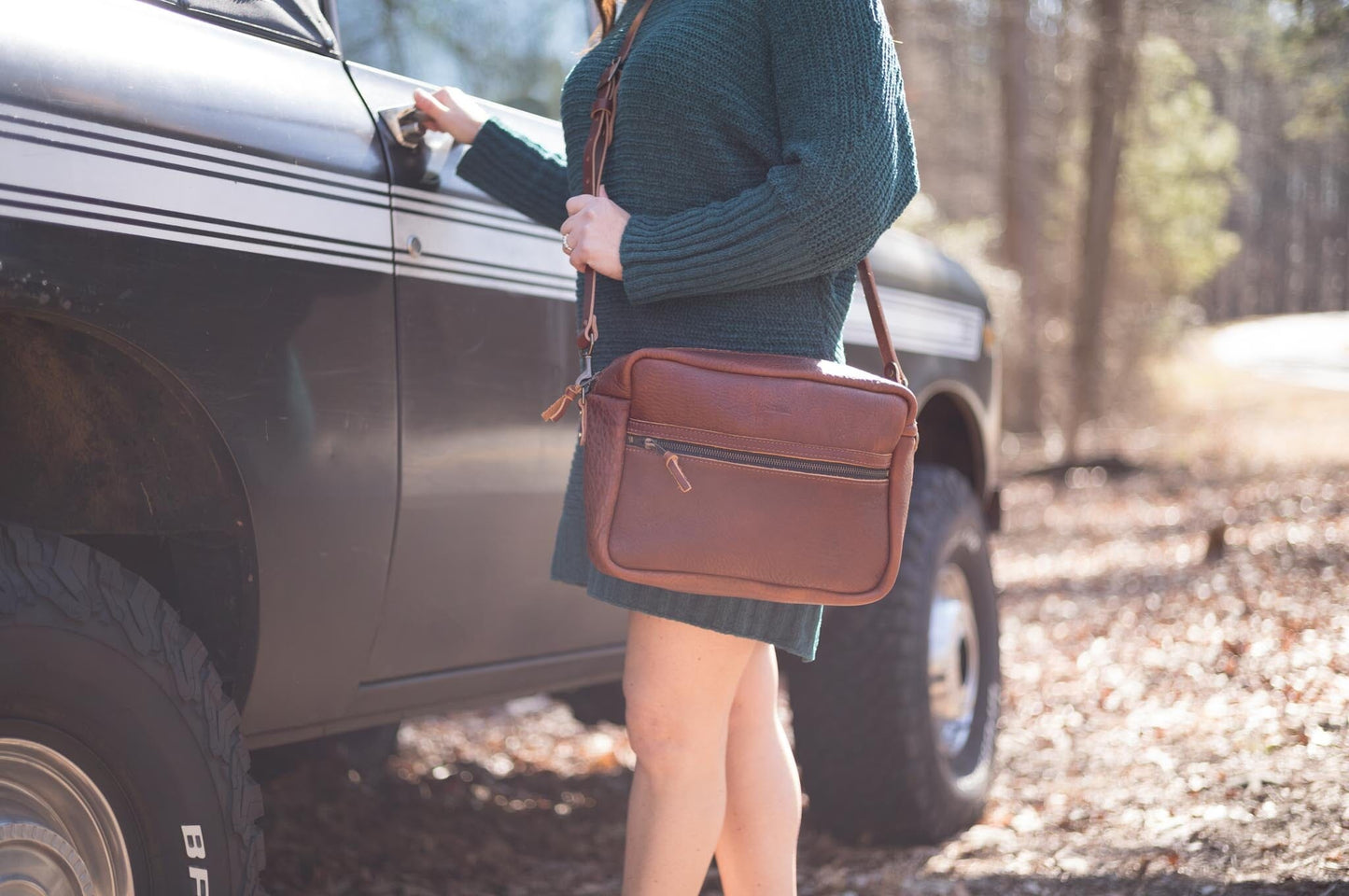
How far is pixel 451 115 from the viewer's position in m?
2.12

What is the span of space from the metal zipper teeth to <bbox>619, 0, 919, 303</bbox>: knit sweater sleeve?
202 millimetres

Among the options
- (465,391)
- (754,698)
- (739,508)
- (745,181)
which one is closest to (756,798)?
(754,698)

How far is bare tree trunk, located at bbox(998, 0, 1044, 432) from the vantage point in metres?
15.1

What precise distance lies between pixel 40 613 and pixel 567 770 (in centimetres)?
276

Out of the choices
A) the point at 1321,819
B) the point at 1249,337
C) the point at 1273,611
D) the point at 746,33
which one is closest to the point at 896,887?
the point at 1321,819

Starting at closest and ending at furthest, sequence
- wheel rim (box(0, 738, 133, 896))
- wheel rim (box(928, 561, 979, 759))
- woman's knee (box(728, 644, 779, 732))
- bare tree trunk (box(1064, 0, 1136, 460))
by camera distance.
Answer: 1. wheel rim (box(0, 738, 133, 896))
2. woman's knee (box(728, 644, 779, 732))
3. wheel rim (box(928, 561, 979, 759))
4. bare tree trunk (box(1064, 0, 1136, 460))

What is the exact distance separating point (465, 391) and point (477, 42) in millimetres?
875

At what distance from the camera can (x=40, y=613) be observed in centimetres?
151

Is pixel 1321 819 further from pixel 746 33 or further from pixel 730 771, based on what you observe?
pixel 746 33

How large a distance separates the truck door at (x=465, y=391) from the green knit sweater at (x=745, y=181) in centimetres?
35

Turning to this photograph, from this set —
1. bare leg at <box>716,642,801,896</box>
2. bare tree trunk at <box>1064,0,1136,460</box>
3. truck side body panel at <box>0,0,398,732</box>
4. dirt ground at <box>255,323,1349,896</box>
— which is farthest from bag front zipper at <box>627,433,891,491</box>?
bare tree trunk at <box>1064,0,1136,460</box>

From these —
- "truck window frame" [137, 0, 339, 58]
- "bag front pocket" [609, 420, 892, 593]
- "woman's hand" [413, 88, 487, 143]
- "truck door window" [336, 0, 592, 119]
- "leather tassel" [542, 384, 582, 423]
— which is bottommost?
"bag front pocket" [609, 420, 892, 593]

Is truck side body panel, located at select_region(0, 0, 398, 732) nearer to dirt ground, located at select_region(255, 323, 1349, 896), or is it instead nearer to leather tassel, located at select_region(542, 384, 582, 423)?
leather tassel, located at select_region(542, 384, 582, 423)

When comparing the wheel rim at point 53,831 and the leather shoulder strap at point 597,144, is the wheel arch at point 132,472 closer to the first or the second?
the wheel rim at point 53,831
